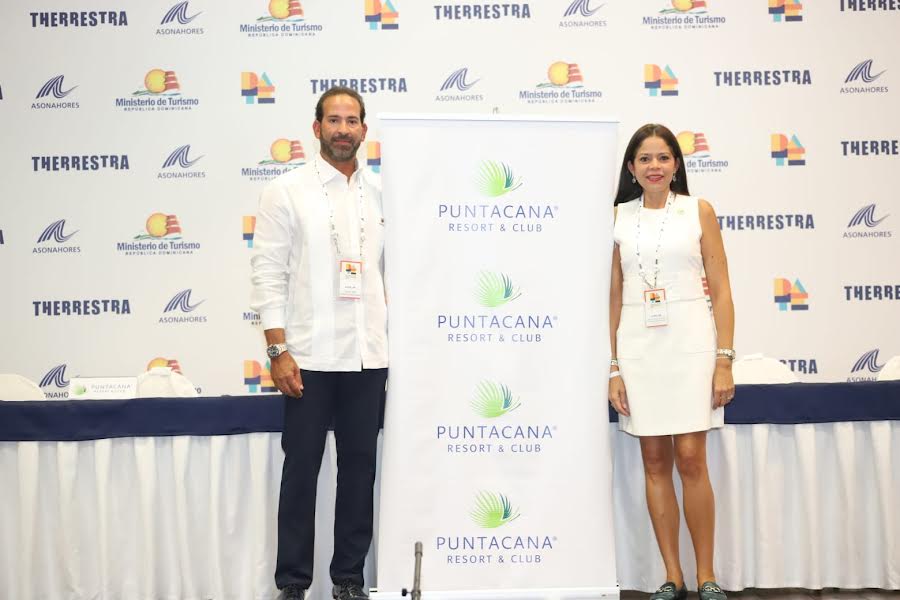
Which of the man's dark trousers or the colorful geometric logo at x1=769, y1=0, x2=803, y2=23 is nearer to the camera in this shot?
the man's dark trousers

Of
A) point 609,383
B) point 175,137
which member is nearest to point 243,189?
point 175,137

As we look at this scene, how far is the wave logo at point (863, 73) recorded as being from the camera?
13.1 feet

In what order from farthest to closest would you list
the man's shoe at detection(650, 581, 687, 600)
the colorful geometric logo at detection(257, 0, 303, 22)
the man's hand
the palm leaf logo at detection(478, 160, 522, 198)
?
the colorful geometric logo at detection(257, 0, 303, 22), the man's shoe at detection(650, 581, 687, 600), the man's hand, the palm leaf logo at detection(478, 160, 522, 198)

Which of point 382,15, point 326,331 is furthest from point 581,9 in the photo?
point 326,331

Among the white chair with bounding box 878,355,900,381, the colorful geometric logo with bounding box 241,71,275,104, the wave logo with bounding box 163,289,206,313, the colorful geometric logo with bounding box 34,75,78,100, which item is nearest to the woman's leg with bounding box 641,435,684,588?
the white chair with bounding box 878,355,900,381

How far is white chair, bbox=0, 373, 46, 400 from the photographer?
3088mm

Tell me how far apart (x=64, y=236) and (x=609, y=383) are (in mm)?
2888

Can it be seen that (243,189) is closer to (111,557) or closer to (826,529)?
(111,557)

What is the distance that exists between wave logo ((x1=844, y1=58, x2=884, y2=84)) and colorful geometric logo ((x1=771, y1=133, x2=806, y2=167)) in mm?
424

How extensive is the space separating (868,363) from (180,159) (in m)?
3.66

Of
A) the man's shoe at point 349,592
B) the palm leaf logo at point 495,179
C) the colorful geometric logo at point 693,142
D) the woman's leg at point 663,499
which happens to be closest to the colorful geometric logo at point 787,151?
the colorful geometric logo at point 693,142

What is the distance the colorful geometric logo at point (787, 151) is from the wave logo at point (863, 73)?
42cm

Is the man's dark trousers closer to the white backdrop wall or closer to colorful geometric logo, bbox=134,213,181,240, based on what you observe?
the white backdrop wall

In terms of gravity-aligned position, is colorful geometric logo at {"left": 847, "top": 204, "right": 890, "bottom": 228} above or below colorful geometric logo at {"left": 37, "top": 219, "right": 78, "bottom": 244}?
below
